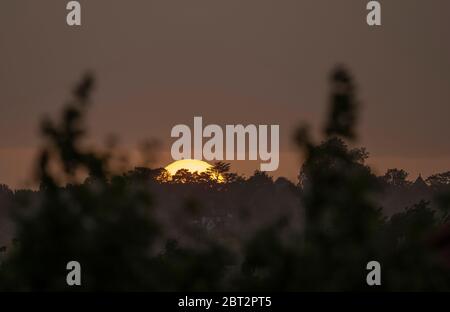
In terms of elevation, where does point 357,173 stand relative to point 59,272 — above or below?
above

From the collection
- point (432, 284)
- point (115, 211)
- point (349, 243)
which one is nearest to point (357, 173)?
point (349, 243)

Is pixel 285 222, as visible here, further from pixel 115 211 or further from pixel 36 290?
pixel 36 290

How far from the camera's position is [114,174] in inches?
316

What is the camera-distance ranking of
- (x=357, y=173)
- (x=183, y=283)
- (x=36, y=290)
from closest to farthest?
1. (x=357, y=173)
2. (x=36, y=290)
3. (x=183, y=283)

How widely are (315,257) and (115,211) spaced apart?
148cm

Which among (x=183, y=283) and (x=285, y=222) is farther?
(x=183, y=283)
